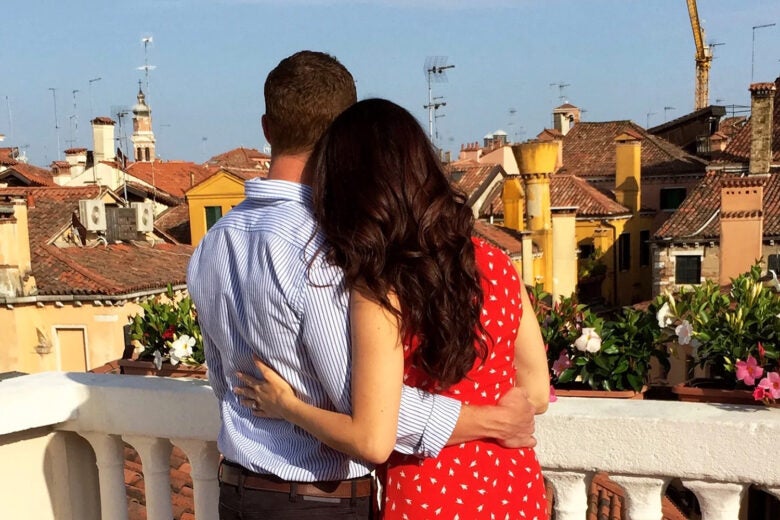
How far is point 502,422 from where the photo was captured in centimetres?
171

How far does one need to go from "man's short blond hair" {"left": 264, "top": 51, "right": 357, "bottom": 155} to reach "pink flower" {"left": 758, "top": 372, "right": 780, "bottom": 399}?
1563 mm

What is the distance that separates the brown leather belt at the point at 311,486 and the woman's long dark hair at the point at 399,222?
1.29ft

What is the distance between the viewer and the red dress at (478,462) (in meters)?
1.68

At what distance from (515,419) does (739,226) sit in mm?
15264

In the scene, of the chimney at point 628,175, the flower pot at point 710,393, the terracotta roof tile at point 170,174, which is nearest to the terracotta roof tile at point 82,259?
the terracotta roof tile at point 170,174

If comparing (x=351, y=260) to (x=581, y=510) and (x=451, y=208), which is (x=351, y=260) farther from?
(x=581, y=510)

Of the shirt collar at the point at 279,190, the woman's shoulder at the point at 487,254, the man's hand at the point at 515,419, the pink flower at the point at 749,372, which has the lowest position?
the pink flower at the point at 749,372

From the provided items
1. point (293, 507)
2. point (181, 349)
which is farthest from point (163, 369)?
point (293, 507)

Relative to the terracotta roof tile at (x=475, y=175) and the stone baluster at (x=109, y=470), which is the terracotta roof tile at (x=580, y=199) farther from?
the stone baluster at (x=109, y=470)

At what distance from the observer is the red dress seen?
168 centimetres

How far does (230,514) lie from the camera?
1.81 m

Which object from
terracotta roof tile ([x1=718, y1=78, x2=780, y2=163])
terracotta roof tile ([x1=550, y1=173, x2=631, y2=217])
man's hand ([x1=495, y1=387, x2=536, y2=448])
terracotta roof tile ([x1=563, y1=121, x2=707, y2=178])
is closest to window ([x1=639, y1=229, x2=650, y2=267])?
terracotta roof tile ([x1=550, y1=173, x2=631, y2=217])

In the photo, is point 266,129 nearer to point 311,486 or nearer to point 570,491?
point 311,486

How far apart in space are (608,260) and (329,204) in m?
32.6
